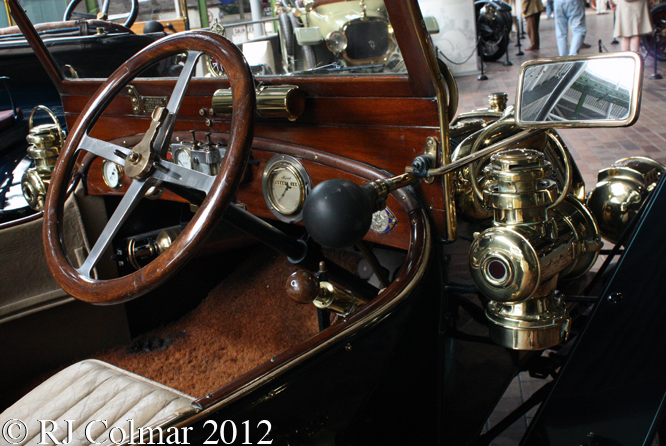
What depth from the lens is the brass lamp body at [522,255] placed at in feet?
3.82

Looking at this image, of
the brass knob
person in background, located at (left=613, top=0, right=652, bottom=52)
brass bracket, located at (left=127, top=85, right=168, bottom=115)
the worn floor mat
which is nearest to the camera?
the brass knob

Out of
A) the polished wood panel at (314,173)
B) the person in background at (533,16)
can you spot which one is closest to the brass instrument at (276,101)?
the polished wood panel at (314,173)

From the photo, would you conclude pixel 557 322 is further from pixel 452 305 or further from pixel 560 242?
pixel 452 305

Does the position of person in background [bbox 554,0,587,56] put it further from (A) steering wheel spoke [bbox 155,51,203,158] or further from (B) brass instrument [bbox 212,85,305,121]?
(A) steering wheel spoke [bbox 155,51,203,158]

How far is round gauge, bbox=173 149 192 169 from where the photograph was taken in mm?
1674

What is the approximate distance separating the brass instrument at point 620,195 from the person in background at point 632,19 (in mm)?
5671

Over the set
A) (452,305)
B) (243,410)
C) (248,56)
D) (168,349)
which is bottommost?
(168,349)

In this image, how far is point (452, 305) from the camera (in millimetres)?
1451

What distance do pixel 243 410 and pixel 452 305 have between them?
0.70 metres

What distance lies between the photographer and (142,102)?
75.0 inches

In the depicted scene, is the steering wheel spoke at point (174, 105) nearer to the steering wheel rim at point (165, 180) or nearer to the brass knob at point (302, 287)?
the steering wheel rim at point (165, 180)

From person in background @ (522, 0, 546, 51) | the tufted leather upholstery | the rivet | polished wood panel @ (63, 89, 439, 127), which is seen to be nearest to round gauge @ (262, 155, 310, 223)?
polished wood panel @ (63, 89, 439, 127)

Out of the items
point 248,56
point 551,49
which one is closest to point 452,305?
point 248,56

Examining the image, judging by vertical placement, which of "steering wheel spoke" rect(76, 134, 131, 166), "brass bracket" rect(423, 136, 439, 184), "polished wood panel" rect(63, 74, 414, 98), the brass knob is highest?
"polished wood panel" rect(63, 74, 414, 98)
